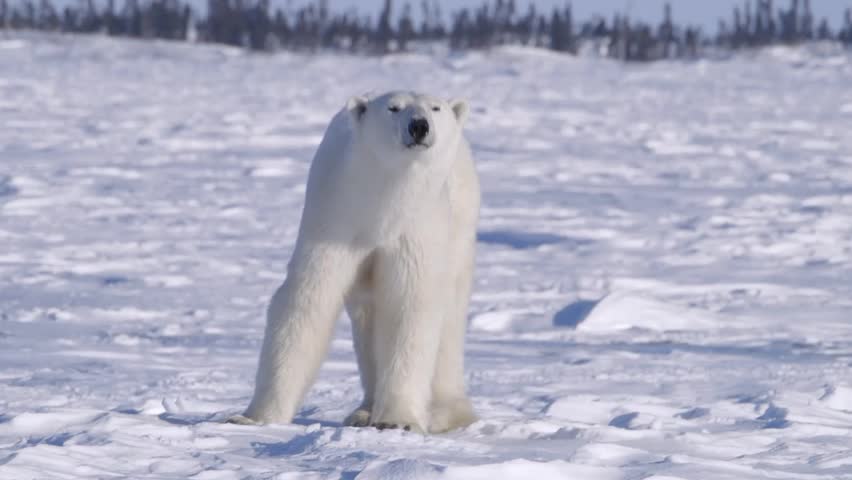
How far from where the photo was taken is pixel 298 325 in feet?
10.9

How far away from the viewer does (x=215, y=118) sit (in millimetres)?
14375

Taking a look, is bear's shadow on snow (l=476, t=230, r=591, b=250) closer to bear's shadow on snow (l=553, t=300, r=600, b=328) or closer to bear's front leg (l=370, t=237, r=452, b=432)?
bear's shadow on snow (l=553, t=300, r=600, b=328)

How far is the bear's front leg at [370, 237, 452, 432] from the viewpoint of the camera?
3.35 meters

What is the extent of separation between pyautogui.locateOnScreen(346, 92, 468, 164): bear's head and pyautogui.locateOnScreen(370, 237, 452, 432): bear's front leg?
242 millimetres

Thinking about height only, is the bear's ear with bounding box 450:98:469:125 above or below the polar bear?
above

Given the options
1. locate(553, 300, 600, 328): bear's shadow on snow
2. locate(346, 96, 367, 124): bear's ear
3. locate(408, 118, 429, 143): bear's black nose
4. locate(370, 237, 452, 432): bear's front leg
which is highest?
locate(346, 96, 367, 124): bear's ear

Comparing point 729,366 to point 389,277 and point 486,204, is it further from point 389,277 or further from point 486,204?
point 486,204

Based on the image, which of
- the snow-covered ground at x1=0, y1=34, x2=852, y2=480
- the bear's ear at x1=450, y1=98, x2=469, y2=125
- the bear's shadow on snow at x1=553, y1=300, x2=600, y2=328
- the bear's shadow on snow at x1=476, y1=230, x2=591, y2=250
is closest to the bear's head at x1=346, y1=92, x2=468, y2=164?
the bear's ear at x1=450, y1=98, x2=469, y2=125

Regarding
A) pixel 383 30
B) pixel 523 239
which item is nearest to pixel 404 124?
pixel 523 239

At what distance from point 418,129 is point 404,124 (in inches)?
1.5

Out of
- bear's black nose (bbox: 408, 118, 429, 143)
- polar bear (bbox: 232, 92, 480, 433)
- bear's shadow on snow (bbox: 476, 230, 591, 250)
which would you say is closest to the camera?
bear's black nose (bbox: 408, 118, 429, 143)

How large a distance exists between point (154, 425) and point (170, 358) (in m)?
1.97

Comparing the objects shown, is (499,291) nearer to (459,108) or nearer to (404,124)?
(459,108)

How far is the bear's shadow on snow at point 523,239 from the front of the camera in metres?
8.13
